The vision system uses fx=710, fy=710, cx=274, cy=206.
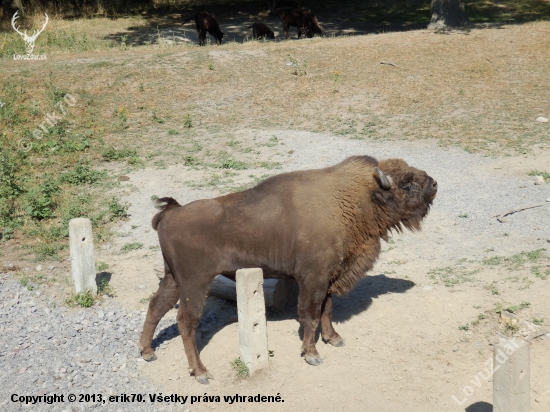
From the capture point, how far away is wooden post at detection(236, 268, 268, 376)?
6.74 m

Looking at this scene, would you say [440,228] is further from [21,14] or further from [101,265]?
[21,14]

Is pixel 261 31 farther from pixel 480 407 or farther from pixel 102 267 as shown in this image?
pixel 480 407

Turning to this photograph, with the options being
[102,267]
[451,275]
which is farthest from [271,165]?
[451,275]

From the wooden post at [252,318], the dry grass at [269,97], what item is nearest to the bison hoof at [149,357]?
the wooden post at [252,318]

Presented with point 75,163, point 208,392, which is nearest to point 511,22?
point 75,163

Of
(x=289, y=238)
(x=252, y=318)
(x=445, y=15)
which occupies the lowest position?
(x=252, y=318)

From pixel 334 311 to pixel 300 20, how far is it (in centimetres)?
1922

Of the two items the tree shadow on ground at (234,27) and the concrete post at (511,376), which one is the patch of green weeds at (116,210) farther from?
the tree shadow on ground at (234,27)

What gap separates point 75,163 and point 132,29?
15.8m

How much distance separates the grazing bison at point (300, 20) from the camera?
2564cm

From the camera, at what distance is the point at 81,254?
8539mm

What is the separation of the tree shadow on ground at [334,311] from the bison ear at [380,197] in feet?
4.84

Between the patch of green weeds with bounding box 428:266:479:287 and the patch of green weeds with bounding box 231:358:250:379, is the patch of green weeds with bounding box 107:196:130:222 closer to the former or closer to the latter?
the patch of green weeds with bounding box 231:358:250:379

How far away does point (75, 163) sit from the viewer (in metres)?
13.9
